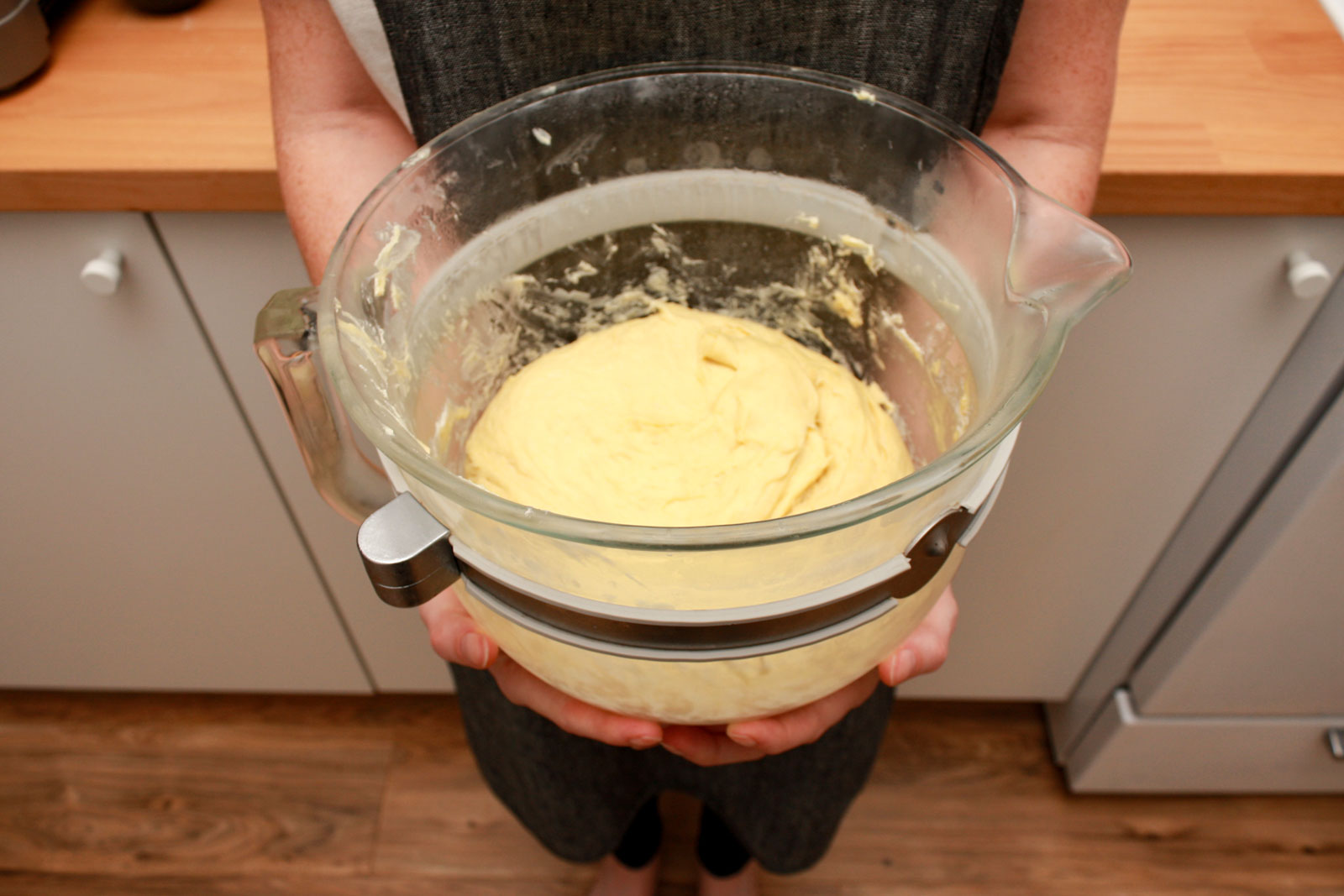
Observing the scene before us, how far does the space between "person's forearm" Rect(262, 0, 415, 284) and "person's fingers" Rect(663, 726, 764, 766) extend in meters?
0.36

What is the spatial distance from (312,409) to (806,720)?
324 millimetres

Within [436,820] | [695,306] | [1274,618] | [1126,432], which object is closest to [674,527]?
[695,306]

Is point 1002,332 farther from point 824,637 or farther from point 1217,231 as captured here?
point 1217,231

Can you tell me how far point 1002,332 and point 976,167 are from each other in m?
0.09

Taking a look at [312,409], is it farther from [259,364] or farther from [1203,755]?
[1203,755]

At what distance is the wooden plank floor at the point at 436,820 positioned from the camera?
1122 mm

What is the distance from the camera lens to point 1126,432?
0.84m

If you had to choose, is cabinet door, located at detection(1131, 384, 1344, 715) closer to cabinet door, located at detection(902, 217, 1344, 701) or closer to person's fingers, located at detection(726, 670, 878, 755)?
cabinet door, located at detection(902, 217, 1344, 701)

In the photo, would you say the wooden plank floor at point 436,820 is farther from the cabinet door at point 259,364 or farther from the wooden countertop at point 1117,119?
the wooden countertop at point 1117,119

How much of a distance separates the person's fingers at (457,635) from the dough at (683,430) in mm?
92

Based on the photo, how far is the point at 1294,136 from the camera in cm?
66

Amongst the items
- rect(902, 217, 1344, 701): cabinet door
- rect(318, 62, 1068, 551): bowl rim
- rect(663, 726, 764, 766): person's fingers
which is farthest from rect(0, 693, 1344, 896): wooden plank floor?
rect(318, 62, 1068, 551): bowl rim

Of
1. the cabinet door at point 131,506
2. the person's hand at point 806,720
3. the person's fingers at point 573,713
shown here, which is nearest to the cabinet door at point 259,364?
the cabinet door at point 131,506

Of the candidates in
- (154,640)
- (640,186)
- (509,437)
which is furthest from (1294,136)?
(154,640)
